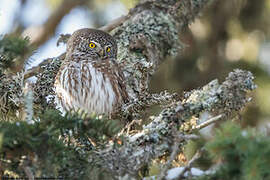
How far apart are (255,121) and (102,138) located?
121 inches

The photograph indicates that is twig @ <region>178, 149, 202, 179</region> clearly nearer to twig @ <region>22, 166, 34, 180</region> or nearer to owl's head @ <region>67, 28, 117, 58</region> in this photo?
twig @ <region>22, 166, 34, 180</region>

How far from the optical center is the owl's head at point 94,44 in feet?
14.5

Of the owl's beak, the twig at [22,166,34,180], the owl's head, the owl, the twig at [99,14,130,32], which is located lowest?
the twig at [22,166,34,180]

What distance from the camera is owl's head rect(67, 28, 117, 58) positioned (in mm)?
4422

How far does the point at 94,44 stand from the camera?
448cm

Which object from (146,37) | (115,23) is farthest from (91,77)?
(115,23)

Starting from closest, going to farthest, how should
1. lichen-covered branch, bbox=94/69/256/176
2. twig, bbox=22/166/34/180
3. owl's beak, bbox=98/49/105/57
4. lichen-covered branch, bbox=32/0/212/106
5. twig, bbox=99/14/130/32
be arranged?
twig, bbox=22/166/34/180
lichen-covered branch, bbox=94/69/256/176
lichen-covered branch, bbox=32/0/212/106
owl's beak, bbox=98/49/105/57
twig, bbox=99/14/130/32

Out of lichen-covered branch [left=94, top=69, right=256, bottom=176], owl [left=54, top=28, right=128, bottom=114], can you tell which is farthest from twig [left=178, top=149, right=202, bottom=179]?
owl [left=54, top=28, right=128, bottom=114]

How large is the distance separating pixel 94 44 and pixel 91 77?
17.7 inches

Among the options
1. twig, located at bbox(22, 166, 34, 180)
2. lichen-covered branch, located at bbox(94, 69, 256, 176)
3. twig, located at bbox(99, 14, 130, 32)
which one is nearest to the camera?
twig, located at bbox(22, 166, 34, 180)

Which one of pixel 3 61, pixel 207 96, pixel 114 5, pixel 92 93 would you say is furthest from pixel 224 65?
pixel 3 61

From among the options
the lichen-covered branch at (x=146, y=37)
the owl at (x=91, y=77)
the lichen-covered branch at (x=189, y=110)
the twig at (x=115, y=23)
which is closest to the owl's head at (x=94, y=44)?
the owl at (x=91, y=77)

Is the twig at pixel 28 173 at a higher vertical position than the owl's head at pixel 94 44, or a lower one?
lower

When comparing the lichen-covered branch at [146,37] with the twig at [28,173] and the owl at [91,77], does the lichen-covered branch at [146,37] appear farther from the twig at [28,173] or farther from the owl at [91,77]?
the twig at [28,173]
